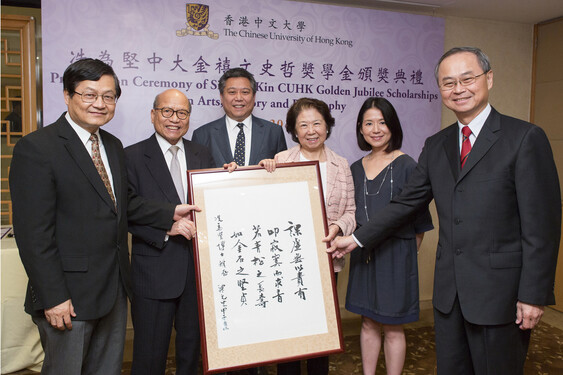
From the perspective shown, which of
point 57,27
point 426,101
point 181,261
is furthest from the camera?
point 426,101

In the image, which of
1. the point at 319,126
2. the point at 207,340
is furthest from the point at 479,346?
the point at 319,126

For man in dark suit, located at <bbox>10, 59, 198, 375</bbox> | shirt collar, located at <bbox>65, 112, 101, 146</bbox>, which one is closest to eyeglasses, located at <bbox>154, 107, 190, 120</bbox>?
man in dark suit, located at <bbox>10, 59, 198, 375</bbox>

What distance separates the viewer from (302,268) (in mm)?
2049

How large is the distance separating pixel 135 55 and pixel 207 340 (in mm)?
2089

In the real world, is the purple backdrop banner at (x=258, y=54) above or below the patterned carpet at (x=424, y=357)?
above

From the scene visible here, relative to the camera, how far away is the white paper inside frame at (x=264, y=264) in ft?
6.40

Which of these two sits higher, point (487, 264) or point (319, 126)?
point (319, 126)

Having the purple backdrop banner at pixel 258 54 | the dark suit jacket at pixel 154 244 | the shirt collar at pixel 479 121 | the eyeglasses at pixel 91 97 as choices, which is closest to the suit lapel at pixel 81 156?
the eyeglasses at pixel 91 97

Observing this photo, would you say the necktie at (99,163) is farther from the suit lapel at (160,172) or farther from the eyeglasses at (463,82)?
the eyeglasses at (463,82)

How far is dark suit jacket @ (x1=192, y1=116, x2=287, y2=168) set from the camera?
8.73 feet

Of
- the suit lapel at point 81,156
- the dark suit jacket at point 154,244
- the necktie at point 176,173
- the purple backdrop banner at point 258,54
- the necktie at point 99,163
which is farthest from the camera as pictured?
the purple backdrop banner at point 258,54

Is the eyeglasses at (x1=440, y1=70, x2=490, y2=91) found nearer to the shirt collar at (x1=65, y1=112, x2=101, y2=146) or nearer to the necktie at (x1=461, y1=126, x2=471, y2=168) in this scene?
the necktie at (x1=461, y1=126, x2=471, y2=168)

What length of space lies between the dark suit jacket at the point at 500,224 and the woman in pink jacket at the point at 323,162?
1.96ft

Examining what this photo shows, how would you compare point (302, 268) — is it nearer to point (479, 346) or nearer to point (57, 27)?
point (479, 346)
